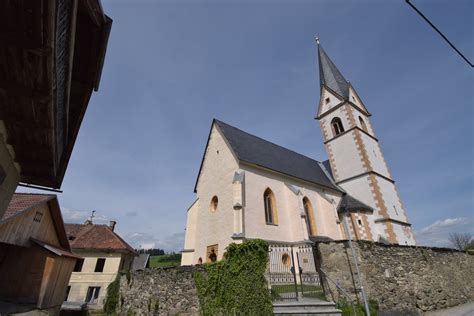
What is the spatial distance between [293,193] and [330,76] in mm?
18682

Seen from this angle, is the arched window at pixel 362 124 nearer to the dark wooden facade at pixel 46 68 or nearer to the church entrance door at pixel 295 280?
the church entrance door at pixel 295 280

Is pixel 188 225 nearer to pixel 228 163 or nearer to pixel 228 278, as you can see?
pixel 228 163

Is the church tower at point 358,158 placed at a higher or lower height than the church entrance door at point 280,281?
higher

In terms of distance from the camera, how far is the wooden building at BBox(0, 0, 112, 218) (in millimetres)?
1930

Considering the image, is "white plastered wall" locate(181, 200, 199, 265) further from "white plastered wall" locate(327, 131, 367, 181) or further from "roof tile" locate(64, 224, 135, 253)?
"white plastered wall" locate(327, 131, 367, 181)

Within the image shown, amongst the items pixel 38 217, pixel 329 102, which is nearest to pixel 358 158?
pixel 329 102

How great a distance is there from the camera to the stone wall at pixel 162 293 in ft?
31.6

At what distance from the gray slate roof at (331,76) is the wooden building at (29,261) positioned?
89.3 ft

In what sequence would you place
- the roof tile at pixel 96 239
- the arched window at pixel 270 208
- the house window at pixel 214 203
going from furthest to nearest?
the roof tile at pixel 96 239, the house window at pixel 214 203, the arched window at pixel 270 208

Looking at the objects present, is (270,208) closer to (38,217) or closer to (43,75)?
(38,217)

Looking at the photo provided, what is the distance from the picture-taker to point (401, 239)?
1830 cm

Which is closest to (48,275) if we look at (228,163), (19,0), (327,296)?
(228,163)

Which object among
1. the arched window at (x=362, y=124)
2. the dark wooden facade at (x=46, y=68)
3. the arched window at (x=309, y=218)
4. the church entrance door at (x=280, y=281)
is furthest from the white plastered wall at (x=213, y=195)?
the arched window at (x=362, y=124)

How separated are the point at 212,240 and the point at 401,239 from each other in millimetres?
14695
